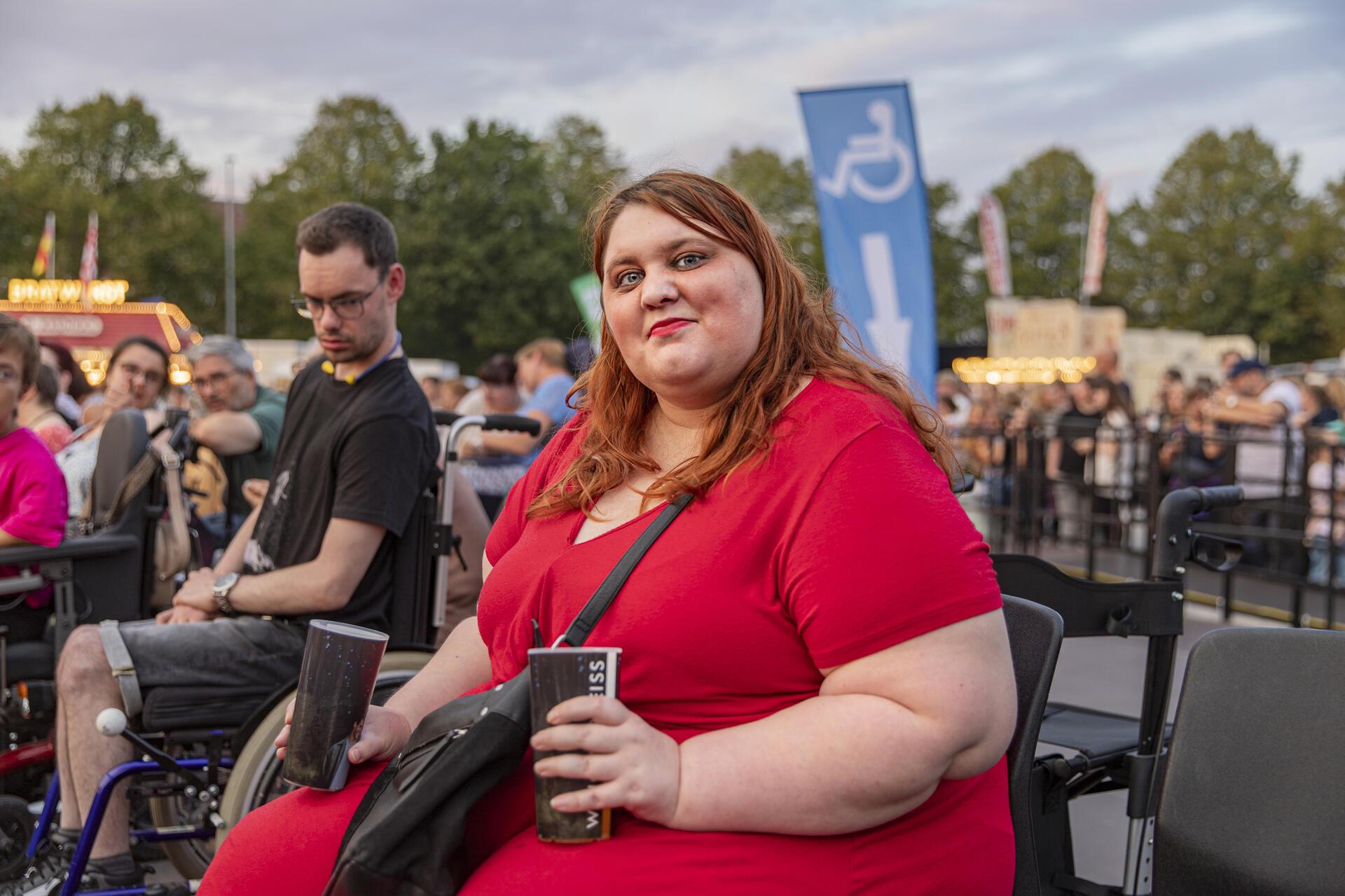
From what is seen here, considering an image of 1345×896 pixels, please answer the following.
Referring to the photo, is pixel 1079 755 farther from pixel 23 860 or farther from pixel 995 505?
pixel 995 505

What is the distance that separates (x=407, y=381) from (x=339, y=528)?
1.74 feet

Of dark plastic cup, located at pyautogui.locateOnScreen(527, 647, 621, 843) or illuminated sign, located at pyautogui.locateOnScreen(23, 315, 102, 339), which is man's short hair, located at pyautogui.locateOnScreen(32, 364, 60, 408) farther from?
illuminated sign, located at pyautogui.locateOnScreen(23, 315, 102, 339)

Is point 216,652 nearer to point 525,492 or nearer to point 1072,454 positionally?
point 525,492

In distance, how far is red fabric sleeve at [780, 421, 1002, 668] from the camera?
157 centimetres

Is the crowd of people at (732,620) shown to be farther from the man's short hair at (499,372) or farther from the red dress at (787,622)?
the man's short hair at (499,372)

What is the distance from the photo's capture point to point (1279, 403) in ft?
32.0

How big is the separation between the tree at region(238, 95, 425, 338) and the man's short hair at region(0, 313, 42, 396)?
3989cm

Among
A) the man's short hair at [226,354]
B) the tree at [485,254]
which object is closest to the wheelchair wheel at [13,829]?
the man's short hair at [226,354]

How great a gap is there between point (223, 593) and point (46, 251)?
36950mm

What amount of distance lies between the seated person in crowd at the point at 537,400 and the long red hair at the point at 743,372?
13.5 feet

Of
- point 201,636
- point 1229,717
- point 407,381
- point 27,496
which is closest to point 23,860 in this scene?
point 201,636

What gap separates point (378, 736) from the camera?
2059mm

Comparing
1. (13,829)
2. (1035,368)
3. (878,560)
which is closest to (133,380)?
(13,829)

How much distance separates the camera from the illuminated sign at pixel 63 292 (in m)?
30.9
